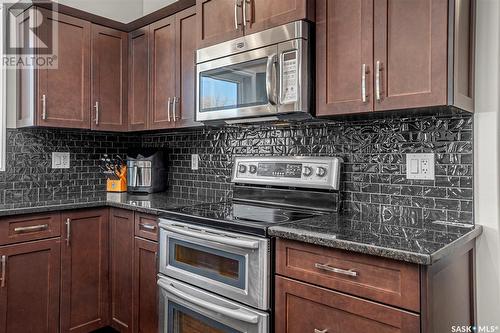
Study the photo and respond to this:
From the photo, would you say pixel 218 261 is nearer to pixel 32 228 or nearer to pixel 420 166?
pixel 420 166

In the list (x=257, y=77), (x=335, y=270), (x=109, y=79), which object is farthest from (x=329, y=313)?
(x=109, y=79)

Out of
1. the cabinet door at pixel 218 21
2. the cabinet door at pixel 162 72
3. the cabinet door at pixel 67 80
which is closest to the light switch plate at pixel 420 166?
the cabinet door at pixel 218 21

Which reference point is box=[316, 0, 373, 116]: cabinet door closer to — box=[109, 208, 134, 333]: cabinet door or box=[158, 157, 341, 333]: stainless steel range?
box=[158, 157, 341, 333]: stainless steel range

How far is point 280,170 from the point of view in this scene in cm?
215

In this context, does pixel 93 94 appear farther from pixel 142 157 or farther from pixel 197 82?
pixel 197 82

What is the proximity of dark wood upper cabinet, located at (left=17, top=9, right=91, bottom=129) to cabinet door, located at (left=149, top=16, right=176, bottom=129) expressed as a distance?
1.49ft

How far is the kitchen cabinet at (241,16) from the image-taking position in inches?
68.7

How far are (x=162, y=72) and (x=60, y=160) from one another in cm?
103

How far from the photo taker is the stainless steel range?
1.55m

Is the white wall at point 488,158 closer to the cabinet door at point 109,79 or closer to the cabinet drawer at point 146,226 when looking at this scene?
the cabinet drawer at point 146,226

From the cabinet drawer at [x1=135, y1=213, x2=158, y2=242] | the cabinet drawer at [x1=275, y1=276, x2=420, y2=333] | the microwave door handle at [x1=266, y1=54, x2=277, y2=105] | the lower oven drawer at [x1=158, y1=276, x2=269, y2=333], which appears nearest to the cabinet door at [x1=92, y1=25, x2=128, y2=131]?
the cabinet drawer at [x1=135, y1=213, x2=158, y2=242]

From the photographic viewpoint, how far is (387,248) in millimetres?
1169

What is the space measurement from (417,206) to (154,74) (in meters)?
1.92

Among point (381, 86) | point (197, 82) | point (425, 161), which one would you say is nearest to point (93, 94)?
point (197, 82)
